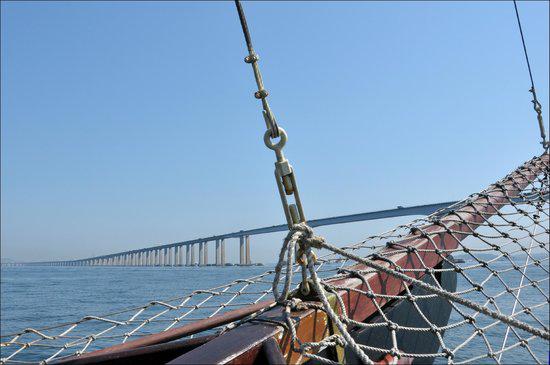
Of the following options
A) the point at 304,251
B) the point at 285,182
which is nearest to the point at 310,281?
the point at 304,251

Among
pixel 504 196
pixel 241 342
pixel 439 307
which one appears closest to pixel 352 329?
pixel 241 342

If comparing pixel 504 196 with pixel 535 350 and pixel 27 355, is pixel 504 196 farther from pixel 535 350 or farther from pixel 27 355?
pixel 27 355

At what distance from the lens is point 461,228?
303 centimetres

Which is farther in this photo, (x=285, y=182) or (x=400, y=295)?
(x=400, y=295)

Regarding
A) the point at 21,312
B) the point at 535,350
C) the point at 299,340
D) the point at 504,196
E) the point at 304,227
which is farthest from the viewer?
the point at 21,312

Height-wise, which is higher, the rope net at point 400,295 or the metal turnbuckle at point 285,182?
the metal turnbuckle at point 285,182

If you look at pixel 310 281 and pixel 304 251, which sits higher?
pixel 304 251

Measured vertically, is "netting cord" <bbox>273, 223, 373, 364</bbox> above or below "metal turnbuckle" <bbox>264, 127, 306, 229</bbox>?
below

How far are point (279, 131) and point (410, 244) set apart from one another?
1.29 meters

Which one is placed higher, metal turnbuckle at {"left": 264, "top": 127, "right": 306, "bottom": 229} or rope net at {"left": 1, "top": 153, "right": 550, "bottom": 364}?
metal turnbuckle at {"left": 264, "top": 127, "right": 306, "bottom": 229}

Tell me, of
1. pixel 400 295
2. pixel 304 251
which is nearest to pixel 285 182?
pixel 304 251

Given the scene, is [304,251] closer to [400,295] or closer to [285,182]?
[285,182]

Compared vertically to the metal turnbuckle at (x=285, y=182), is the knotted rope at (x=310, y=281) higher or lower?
lower

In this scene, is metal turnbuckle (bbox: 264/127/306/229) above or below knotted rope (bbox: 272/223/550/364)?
above
